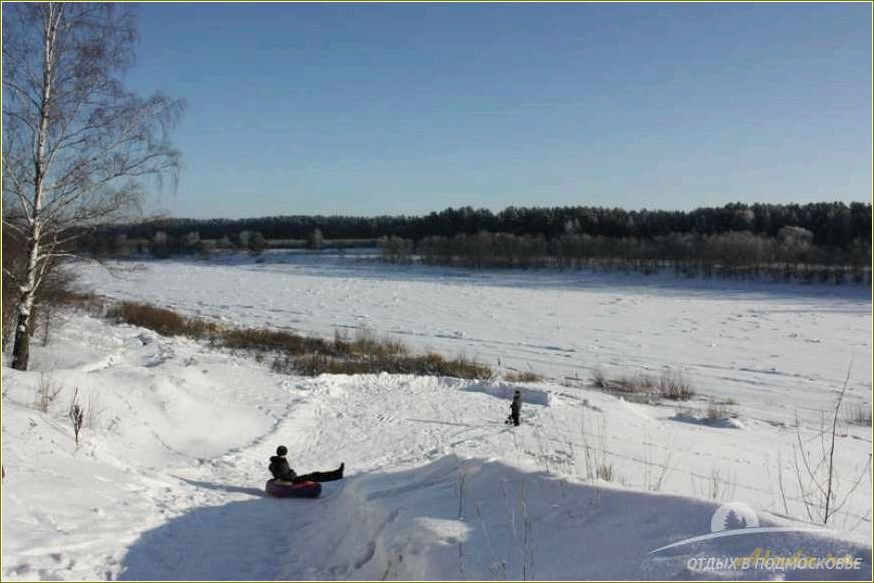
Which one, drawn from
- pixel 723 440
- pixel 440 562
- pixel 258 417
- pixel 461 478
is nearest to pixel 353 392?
pixel 258 417

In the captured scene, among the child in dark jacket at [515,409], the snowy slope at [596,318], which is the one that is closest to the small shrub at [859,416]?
the snowy slope at [596,318]

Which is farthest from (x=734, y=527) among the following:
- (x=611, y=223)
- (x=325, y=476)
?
(x=611, y=223)

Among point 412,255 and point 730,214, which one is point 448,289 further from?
point 730,214

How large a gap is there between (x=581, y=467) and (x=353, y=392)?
24.1 ft

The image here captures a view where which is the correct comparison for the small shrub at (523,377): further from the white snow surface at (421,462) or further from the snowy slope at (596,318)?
the snowy slope at (596,318)

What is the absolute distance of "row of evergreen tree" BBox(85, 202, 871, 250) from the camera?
6950 centimetres

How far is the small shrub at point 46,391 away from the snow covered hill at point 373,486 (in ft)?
0.30

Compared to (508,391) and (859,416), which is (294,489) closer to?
(508,391)

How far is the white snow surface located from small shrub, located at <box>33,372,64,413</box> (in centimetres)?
17

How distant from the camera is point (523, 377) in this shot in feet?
62.5

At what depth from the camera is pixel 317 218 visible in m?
140

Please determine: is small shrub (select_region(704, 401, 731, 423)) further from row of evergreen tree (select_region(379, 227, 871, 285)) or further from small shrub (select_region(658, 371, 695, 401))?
row of evergreen tree (select_region(379, 227, 871, 285))

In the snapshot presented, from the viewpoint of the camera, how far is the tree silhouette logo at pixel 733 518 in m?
3.94

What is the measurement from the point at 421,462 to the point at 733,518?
19.6ft
